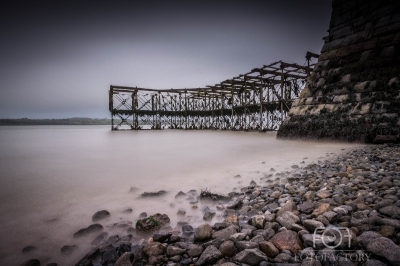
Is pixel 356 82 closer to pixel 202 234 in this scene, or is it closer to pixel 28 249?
pixel 202 234

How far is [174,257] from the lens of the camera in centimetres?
114

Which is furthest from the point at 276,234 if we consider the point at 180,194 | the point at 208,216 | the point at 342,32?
the point at 342,32

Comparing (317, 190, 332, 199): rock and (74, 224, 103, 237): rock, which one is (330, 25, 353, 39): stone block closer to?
(317, 190, 332, 199): rock

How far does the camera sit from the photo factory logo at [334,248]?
1.01 meters

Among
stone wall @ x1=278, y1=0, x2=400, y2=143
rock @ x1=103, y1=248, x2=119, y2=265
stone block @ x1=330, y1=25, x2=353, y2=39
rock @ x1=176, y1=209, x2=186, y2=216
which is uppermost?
stone block @ x1=330, y1=25, x2=353, y2=39

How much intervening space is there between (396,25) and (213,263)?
798 centimetres

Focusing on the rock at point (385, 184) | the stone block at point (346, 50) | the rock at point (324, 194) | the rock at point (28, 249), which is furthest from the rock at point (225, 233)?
the stone block at point (346, 50)

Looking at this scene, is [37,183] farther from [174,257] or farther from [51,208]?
[174,257]

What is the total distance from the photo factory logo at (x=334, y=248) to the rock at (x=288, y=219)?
175 mm

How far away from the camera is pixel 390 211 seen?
4.32ft

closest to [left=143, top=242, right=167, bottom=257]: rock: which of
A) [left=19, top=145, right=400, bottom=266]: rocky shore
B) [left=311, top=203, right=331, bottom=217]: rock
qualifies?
[left=19, top=145, right=400, bottom=266]: rocky shore

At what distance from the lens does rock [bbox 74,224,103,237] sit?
1467 millimetres

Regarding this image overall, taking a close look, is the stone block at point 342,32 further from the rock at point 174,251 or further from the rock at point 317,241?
the rock at point 174,251

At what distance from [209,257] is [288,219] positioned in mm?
708
